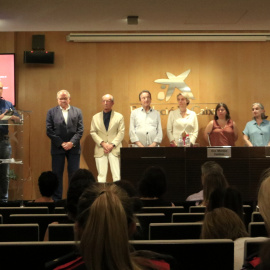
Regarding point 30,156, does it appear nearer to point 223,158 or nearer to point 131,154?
point 131,154

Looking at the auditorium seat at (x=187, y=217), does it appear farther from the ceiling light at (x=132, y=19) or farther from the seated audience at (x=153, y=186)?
the ceiling light at (x=132, y=19)

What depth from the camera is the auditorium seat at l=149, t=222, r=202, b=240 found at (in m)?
2.58

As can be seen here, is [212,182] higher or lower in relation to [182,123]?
lower

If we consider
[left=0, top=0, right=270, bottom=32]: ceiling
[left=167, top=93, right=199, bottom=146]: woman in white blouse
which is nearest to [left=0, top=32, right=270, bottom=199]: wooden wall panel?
[left=167, top=93, right=199, bottom=146]: woman in white blouse

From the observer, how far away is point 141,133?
29.3 feet

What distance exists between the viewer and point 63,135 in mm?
8484

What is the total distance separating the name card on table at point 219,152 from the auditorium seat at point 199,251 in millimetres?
5666

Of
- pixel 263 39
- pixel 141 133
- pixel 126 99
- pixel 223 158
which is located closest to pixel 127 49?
pixel 126 99

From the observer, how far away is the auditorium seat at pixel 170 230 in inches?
102

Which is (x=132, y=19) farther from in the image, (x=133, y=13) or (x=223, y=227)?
(x=223, y=227)

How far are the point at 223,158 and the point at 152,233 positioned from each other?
5.10 m

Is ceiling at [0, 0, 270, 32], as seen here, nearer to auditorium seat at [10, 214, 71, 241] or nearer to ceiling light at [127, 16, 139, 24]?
ceiling light at [127, 16, 139, 24]

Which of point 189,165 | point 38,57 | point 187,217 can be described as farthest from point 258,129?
point 187,217

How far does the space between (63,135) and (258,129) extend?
334cm
